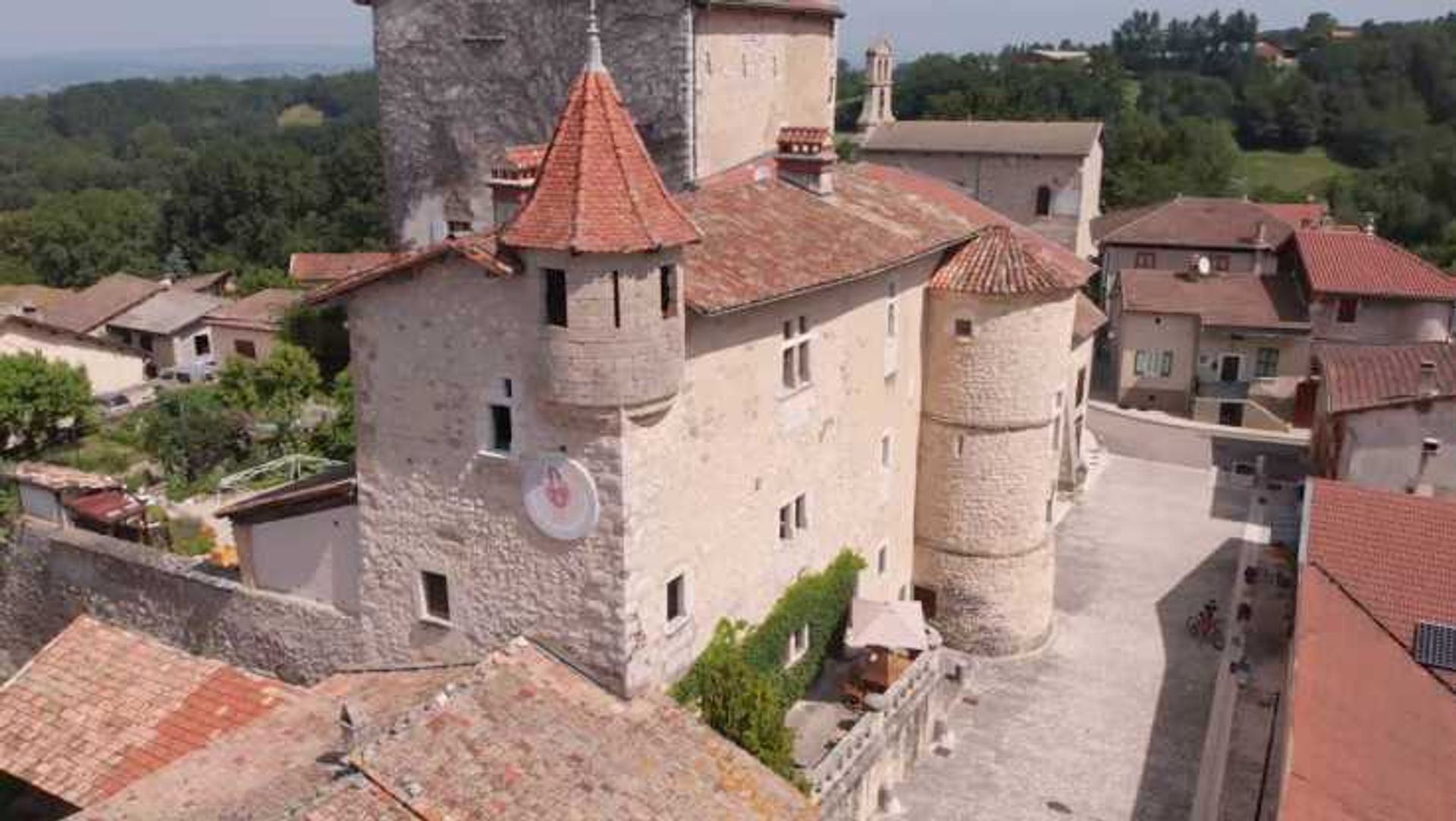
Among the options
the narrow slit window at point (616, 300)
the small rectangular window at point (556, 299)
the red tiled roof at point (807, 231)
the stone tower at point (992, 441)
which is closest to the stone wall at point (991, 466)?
the stone tower at point (992, 441)

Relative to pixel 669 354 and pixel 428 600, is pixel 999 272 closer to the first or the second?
pixel 669 354

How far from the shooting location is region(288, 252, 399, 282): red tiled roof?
289 feet

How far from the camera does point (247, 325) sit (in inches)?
2891

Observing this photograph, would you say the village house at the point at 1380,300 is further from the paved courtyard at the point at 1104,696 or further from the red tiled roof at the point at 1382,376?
the paved courtyard at the point at 1104,696

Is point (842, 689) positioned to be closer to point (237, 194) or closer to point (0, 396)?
point (0, 396)

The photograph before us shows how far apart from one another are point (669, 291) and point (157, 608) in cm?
1660

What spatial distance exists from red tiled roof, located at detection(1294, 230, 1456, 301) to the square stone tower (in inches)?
1181

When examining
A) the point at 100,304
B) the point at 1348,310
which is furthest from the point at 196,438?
the point at 1348,310

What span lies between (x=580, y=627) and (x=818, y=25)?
787 inches

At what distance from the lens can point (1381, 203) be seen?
91.3m

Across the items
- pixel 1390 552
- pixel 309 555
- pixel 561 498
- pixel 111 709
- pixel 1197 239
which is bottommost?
pixel 111 709

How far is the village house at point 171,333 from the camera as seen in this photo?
244 feet

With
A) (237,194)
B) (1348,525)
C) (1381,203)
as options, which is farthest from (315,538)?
(237,194)

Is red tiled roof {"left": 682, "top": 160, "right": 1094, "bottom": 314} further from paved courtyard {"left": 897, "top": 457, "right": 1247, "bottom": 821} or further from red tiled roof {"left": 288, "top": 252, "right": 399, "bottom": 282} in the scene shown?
red tiled roof {"left": 288, "top": 252, "right": 399, "bottom": 282}
